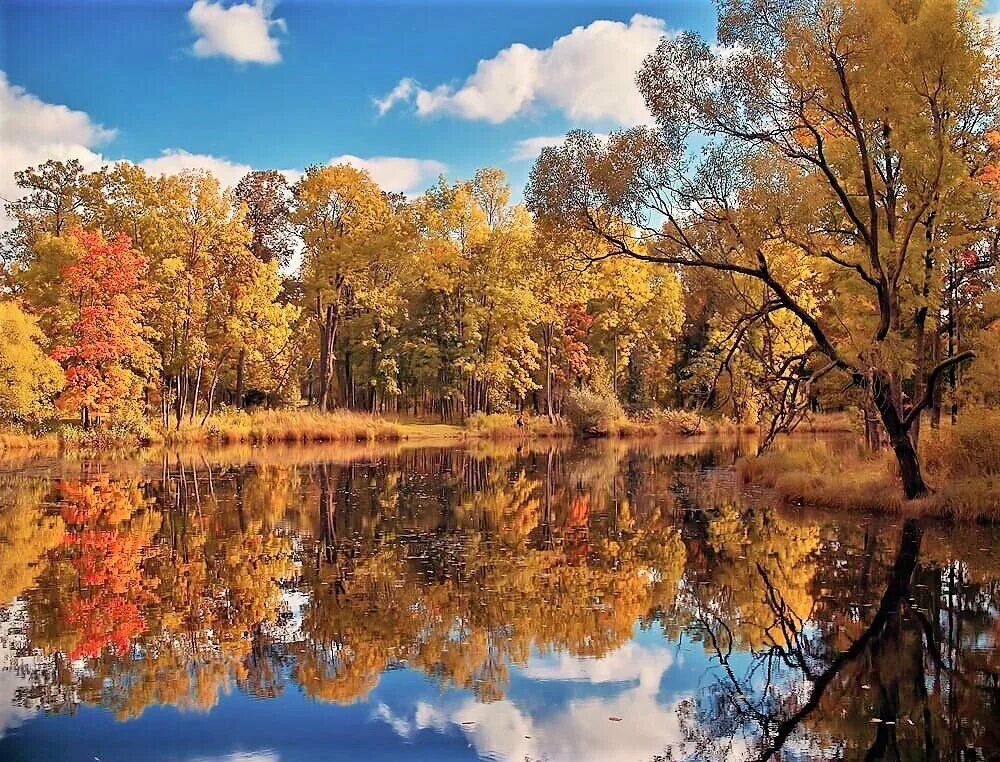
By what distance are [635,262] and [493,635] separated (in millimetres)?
51278

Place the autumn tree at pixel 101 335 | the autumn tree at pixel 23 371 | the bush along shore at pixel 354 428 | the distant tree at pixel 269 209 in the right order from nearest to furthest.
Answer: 1. the autumn tree at pixel 23 371
2. the autumn tree at pixel 101 335
3. the bush along shore at pixel 354 428
4. the distant tree at pixel 269 209

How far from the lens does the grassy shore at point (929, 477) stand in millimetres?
17500

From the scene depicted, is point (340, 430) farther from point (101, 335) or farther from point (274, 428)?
point (101, 335)

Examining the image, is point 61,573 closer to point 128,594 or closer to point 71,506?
point 128,594

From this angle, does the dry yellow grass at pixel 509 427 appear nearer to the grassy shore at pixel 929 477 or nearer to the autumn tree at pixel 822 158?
the grassy shore at pixel 929 477

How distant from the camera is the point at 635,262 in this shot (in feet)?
195

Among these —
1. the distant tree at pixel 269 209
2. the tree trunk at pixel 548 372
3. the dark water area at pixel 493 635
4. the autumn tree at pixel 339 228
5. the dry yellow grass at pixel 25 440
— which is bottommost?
the dark water area at pixel 493 635

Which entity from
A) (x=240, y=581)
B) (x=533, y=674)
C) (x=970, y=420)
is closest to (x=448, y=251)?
(x=970, y=420)

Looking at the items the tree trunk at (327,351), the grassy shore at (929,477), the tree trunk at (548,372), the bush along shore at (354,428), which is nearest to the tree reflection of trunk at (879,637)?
the grassy shore at (929,477)

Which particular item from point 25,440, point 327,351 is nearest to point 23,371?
point 25,440

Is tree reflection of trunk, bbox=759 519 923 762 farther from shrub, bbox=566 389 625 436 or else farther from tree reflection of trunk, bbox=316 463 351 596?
shrub, bbox=566 389 625 436

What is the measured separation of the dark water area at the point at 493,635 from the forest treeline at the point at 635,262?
585 cm

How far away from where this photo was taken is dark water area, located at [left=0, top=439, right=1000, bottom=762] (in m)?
7.42

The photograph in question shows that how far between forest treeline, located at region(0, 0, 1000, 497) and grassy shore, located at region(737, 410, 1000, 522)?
0.69 m
